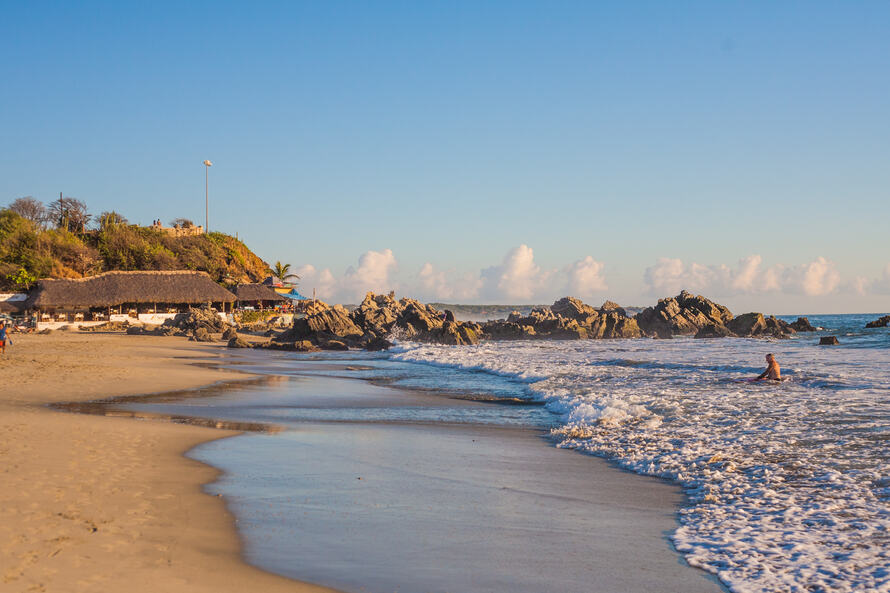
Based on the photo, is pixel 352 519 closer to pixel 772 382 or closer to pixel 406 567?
pixel 406 567

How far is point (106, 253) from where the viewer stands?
6700 cm

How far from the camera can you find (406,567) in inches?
194

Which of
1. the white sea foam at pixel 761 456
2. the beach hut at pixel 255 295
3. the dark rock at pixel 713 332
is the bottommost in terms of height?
the white sea foam at pixel 761 456

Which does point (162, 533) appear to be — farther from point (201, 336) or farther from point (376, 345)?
point (201, 336)

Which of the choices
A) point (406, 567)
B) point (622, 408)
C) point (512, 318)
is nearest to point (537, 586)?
point (406, 567)

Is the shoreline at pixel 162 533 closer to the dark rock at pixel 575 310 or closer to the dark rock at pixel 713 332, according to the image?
the dark rock at pixel 713 332

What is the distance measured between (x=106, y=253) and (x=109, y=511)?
6854 centimetres

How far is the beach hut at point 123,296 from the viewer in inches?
1875

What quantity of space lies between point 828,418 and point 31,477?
39.4 ft

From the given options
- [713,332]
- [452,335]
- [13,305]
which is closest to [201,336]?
[452,335]

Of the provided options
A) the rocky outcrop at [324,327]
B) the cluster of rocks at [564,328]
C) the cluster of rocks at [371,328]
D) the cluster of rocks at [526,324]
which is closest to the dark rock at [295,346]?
the cluster of rocks at [371,328]

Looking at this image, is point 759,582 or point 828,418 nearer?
point 759,582

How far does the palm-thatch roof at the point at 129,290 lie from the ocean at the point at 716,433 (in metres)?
29.3

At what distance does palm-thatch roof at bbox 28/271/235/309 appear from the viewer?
47.7m
